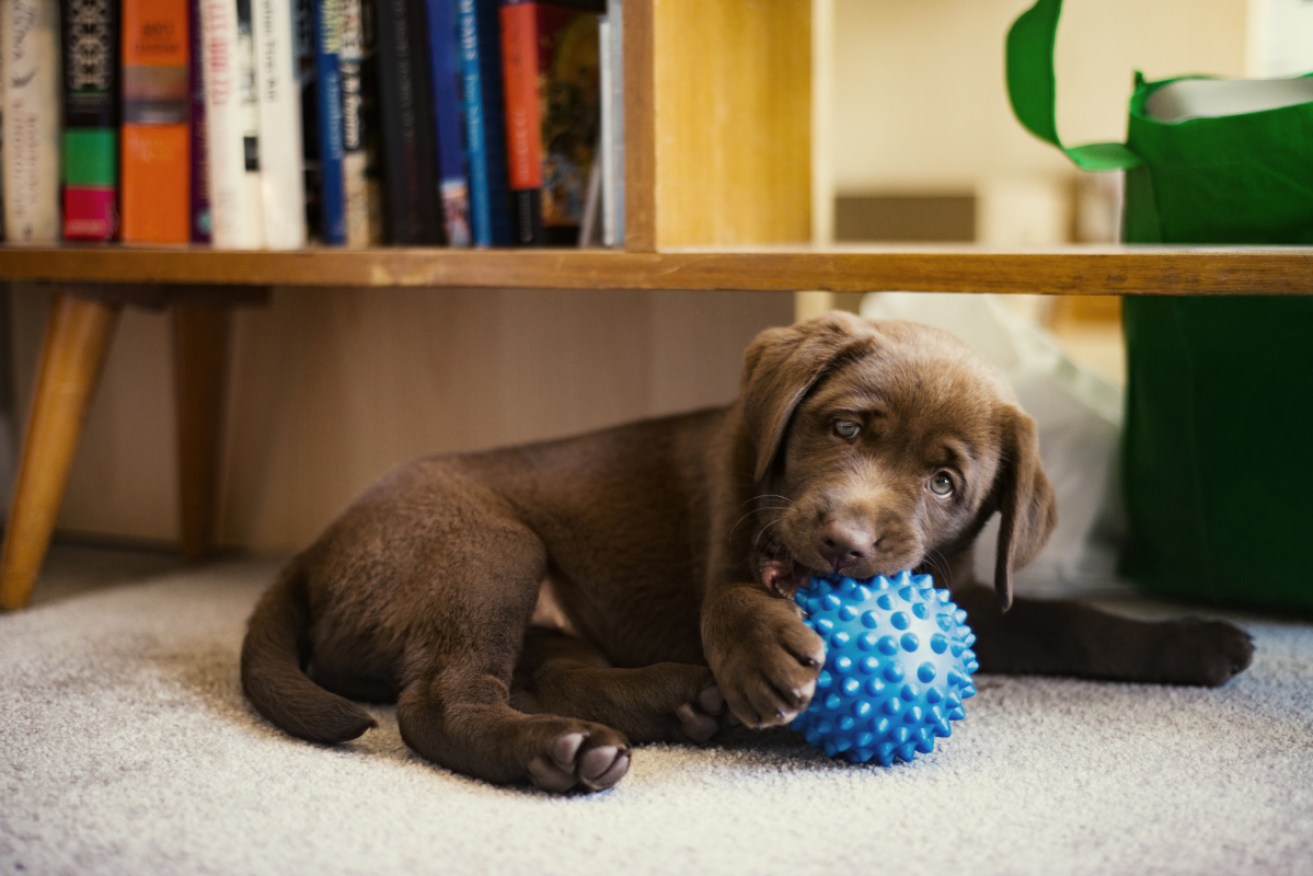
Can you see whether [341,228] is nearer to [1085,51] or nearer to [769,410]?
[769,410]

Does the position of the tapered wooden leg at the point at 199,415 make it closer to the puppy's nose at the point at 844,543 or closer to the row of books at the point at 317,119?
the row of books at the point at 317,119

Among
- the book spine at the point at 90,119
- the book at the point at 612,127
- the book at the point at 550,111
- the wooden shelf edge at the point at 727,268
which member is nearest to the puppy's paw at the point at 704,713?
the wooden shelf edge at the point at 727,268

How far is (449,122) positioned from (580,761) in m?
1.20

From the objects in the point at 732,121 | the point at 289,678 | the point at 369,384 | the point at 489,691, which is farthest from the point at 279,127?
the point at 489,691

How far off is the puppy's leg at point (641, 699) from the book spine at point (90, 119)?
1.23 meters

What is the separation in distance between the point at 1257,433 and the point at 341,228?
1.54m

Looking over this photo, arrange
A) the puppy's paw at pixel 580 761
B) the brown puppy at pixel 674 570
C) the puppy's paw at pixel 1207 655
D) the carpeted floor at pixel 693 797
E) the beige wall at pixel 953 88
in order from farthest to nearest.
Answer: the beige wall at pixel 953 88 → the puppy's paw at pixel 1207 655 → the brown puppy at pixel 674 570 → the puppy's paw at pixel 580 761 → the carpeted floor at pixel 693 797

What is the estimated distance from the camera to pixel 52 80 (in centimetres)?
216

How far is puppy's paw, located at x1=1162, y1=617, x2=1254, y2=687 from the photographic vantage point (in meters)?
1.71

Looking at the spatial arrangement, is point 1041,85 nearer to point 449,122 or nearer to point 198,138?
point 449,122

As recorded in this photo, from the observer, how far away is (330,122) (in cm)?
209

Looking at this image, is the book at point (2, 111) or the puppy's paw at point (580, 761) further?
the book at point (2, 111)

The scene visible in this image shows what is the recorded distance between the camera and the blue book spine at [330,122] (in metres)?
2.06

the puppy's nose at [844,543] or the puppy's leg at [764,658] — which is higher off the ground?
the puppy's nose at [844,543]
